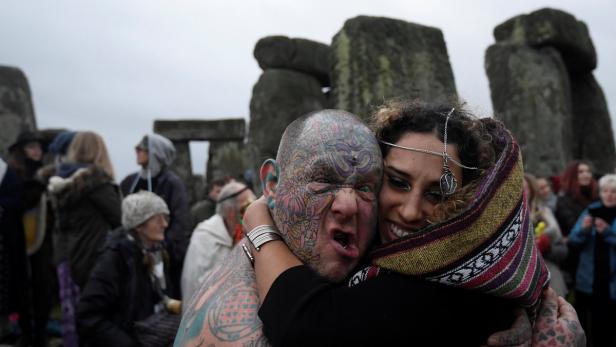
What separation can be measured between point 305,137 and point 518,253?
23.2 inches

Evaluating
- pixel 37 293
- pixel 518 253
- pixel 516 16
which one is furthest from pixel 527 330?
pixel 516 16

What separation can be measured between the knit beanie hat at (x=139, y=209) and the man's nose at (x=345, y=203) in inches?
75.6

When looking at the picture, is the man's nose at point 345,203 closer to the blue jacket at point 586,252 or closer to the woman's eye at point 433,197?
the woman's eye at point 433,197

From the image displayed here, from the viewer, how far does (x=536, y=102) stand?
596 cm

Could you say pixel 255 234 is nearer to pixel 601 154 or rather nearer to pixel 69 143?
pixel 69 143

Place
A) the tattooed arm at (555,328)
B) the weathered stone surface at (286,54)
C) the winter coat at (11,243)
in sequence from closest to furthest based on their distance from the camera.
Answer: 1. the tattooed arm at (555,328)
2. the winter coat at (11,243)
3. the weathered stone surface at (286,54)

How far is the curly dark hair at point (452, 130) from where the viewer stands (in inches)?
54.4

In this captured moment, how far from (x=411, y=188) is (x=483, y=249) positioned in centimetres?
28

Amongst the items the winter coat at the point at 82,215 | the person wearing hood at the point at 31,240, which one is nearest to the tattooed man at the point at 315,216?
the winter coat at the point at 82,215

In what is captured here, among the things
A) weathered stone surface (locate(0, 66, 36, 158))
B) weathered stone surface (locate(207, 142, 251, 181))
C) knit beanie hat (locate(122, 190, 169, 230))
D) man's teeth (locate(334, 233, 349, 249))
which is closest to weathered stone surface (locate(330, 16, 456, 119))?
knit beanie hat (locate(122, 190, 169, 230))

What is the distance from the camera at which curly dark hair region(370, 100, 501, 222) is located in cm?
138

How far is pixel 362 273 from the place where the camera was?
1262 mm

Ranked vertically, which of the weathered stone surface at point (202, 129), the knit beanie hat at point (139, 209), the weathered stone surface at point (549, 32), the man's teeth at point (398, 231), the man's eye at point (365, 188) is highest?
the weathered stone surface at point (549, 32)

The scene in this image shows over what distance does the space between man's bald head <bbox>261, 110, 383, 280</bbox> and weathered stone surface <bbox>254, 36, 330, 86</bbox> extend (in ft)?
19.1
